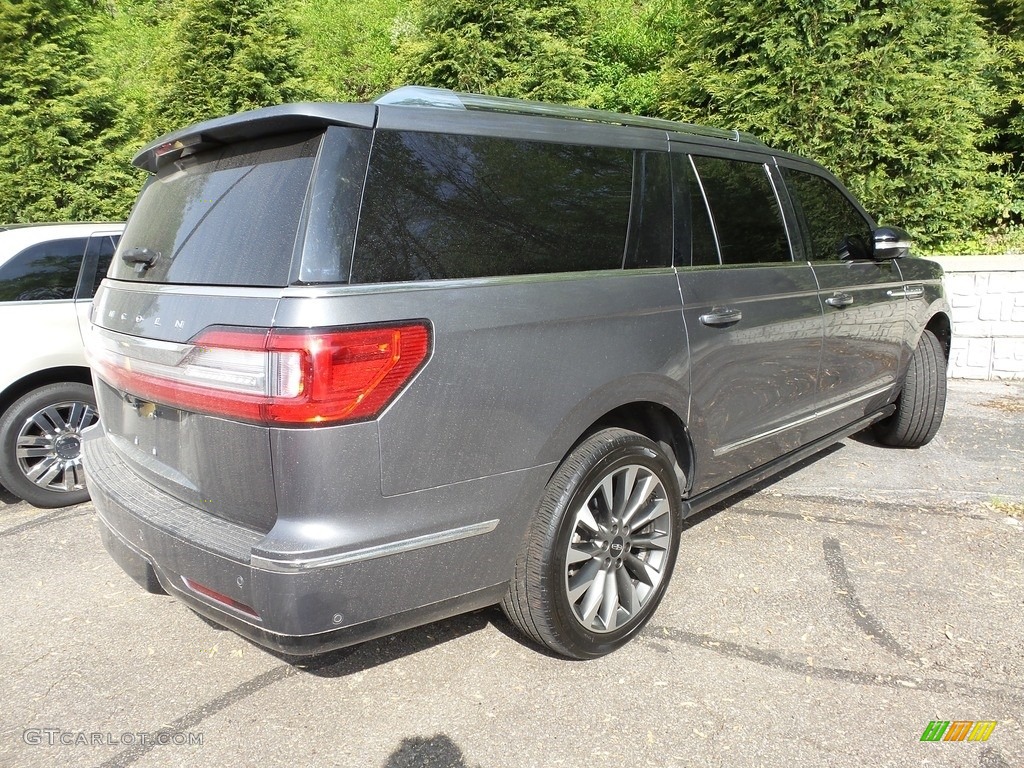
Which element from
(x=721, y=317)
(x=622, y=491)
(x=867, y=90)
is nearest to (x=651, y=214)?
(x=721, y=317)

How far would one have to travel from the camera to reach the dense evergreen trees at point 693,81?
276 inches

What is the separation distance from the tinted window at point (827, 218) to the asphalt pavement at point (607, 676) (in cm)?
154

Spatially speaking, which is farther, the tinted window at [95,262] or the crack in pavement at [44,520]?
the tinted window at [95,262]

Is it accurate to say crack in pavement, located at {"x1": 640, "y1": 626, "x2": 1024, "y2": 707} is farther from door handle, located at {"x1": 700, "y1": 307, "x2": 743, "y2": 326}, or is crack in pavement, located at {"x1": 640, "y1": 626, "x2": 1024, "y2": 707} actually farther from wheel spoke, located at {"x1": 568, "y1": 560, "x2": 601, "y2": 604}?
door handle, located at {"x1": 700, "y1": 307, "x2": 743, "y2": 326}

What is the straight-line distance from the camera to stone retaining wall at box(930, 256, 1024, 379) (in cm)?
696

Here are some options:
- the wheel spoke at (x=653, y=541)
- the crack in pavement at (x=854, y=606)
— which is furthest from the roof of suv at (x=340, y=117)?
the crack in pavement at (x=854, y=606)

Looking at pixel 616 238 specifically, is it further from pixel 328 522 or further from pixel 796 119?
pixel 796 119

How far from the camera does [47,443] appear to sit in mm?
4410

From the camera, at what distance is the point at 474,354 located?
7.10 feet

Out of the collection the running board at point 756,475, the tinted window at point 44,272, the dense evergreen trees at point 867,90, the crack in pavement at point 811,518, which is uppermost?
the dense evergreen trees at point 867,90

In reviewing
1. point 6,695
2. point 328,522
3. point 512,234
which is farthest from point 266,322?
point 6,695

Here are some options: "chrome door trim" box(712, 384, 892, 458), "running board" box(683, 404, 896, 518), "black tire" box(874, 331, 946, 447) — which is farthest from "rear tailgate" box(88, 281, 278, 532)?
"black tire" box(874, 331, 946, 447)

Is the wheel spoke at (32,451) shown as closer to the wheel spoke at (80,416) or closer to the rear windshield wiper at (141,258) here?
the wheel spoke at (80,416)

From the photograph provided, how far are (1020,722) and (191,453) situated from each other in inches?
108
